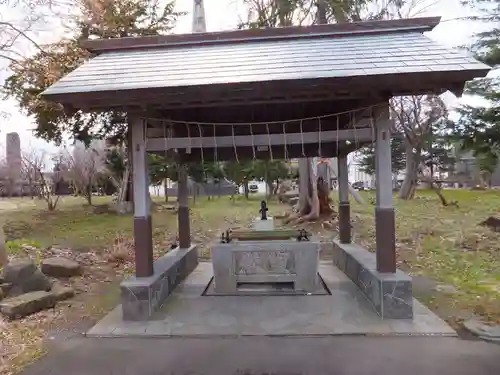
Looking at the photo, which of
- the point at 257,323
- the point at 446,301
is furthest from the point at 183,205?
the point at 446,301

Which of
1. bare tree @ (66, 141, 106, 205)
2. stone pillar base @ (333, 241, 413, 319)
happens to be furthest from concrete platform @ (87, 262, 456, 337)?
bare tree @ (66, 141, 106, 205)

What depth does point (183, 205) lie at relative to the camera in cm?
817

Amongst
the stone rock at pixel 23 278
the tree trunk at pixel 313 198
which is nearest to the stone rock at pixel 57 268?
the stone rock at pixel 23 278

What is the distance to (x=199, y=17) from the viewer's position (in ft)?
41.2

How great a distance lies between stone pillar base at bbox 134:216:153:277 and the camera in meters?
5.19

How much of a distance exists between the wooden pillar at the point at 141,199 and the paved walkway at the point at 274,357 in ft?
3.60

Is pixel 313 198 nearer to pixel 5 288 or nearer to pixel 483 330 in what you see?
pixel 483 330

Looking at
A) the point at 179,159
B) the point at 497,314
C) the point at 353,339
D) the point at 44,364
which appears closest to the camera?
the point at 44,364

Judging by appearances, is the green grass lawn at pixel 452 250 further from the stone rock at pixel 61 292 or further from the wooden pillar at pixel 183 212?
the stone rock at pixel 61 292

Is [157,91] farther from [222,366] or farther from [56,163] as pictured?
[56,163]

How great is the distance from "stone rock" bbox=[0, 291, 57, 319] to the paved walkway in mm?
1238

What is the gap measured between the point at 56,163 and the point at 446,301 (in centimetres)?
2113

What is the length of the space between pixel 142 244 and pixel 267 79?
99.5 inches

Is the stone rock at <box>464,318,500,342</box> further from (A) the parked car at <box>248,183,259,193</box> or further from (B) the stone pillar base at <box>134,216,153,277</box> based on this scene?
(A) the parked car at <box>248,183,259,193</box>
